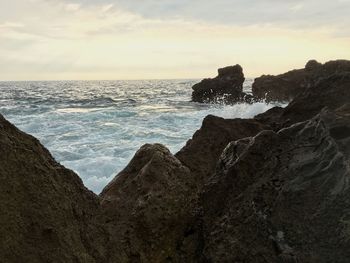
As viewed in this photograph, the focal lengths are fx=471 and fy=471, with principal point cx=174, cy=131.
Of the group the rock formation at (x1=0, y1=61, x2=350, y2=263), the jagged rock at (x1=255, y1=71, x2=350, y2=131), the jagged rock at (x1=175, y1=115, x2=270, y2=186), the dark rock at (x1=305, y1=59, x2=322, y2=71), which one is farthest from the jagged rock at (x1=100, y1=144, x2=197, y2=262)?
the dark rock at (x1=305, y1=59, x2=322, y2=71)

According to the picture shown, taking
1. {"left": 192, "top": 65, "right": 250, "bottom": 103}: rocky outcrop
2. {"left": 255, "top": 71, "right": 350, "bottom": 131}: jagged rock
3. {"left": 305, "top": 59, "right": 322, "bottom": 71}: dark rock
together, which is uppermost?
{"left": 305, "top": 59, "right": 322, "bottom": 71}: dark rock

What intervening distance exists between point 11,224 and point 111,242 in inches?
29.9

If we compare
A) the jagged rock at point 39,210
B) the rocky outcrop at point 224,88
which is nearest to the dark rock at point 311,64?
the rocky outcrop at point 224,88

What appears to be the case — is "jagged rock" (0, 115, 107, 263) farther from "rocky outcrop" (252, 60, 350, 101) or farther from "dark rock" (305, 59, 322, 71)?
"dark rock" (305, 59, 322, 71)

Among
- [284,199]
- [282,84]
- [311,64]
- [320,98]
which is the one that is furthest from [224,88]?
[284,199]

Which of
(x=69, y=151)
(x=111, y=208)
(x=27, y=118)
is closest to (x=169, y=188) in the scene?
(x=111, y=208)

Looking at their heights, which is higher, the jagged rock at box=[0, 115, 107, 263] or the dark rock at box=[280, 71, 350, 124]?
the dark rock at box=[280, 71, 350, 124]

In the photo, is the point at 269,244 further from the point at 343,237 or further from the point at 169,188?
the point at 169,188

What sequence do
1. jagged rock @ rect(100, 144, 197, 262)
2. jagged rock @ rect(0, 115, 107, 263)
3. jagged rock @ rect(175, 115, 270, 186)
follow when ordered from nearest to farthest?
jagged rock @ rect(0, 115, 107, 263) → jagged rock @ rect(100, 144, 197, 262) → jagged rock @ rect(175, 115, 270, 186)

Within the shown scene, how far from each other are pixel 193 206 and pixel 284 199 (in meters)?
0.86

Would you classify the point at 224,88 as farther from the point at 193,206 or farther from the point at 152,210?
the point at 152,210

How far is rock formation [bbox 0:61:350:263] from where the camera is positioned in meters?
2.51

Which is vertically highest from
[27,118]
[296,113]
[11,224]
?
[296,113]

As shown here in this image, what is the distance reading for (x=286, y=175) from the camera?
2957 mm
